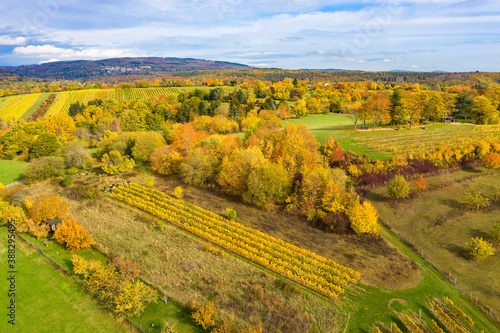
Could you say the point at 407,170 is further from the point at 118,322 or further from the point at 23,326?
the point at 23,326

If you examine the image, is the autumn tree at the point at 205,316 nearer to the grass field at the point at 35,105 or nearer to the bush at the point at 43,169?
the bush at the point at 43,169

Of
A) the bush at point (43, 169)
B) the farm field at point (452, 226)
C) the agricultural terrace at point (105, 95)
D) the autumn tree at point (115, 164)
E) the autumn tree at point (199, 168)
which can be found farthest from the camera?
the agricultural terrace at point (105, 95)

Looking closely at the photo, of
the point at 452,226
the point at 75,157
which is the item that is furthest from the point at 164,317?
the point at 75,157

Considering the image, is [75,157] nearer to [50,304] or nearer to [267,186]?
[50,304]

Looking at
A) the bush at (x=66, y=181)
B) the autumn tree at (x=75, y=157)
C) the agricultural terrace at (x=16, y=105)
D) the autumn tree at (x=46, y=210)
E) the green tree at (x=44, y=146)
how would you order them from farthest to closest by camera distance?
1. the agricultural terrace at (x=16, y=105)
2. the green tree at (x=44, y=146)
3. the autumn tree at (x=75, y=157)
4. the bush at (x=66, y=181)
5. the autumn tree at (x=46, y=210)

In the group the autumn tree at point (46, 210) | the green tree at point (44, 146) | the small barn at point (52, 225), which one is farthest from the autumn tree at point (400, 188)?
the green tree at point (44, 146)
